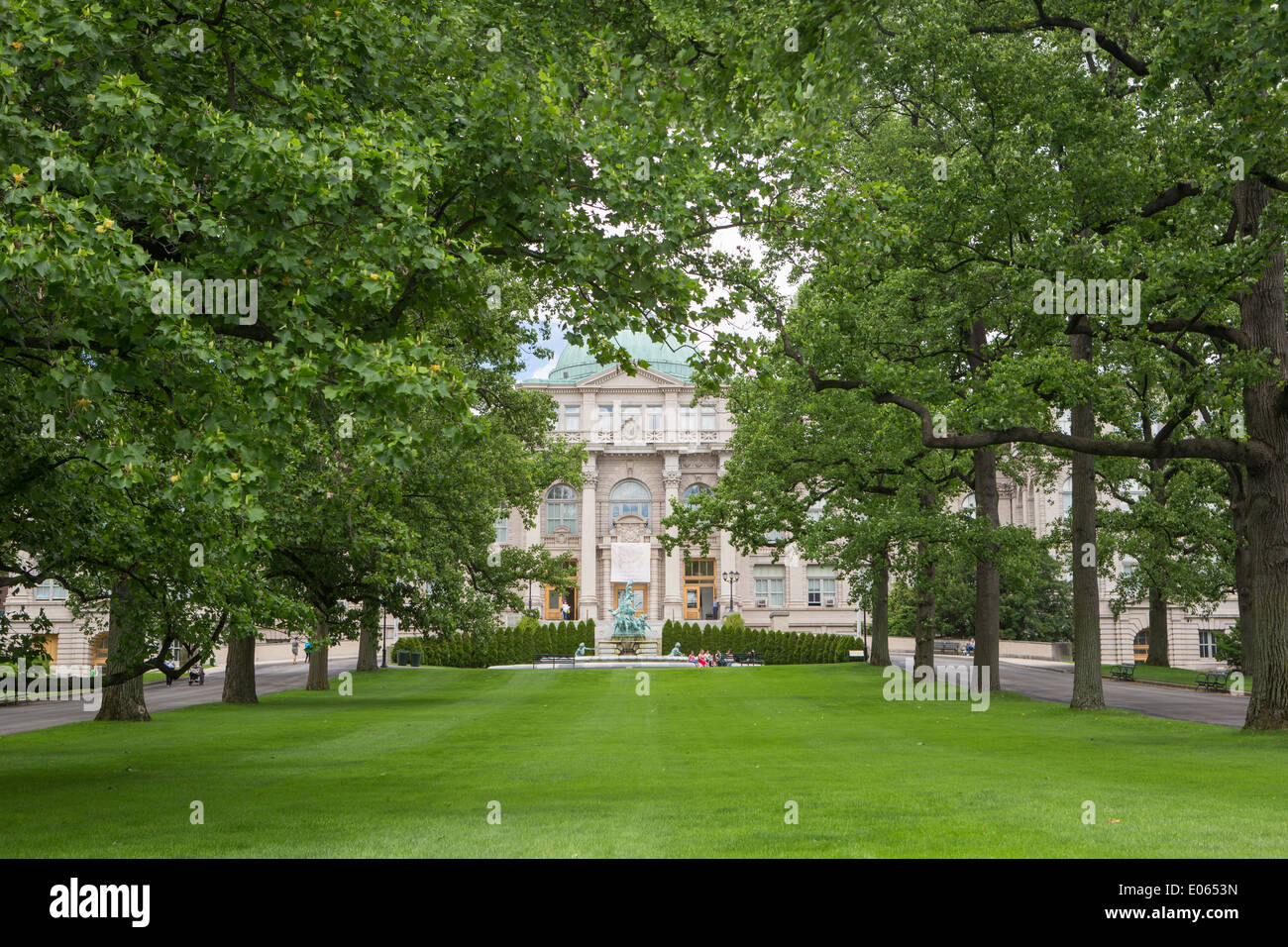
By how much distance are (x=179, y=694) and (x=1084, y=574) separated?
3268cm

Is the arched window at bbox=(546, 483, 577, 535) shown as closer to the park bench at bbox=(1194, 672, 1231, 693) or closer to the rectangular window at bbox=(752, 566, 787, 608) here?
the rectangular window at bbox=(752, 566, 787, 608)

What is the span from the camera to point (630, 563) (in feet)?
255

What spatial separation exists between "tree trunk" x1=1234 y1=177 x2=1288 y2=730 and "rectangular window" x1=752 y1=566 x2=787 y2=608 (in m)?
74.1

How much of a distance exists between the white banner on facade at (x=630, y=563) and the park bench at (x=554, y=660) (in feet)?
44.1

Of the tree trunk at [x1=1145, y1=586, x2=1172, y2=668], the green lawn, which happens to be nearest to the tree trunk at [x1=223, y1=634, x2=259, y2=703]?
the green lawn

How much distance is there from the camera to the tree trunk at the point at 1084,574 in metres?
25.1

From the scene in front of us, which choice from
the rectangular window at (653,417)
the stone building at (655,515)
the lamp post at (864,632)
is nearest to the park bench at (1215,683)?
the lamp post at (864,632)

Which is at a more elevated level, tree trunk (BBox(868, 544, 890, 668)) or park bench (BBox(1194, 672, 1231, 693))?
tree trunk (BBox(868, 544, 890, 668))

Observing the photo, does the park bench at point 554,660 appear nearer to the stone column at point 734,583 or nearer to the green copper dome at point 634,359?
the stone column at point 734,583

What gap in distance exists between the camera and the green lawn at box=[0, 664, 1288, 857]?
933 centimetres

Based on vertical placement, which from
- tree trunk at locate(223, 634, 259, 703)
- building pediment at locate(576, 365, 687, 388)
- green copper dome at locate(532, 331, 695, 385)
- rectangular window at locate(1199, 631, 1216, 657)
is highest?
green copper dome at locate(532, 331, 695, 385)

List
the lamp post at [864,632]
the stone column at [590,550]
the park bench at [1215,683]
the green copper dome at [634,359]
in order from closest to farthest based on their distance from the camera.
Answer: the park bench at [1215,683], the lamp post at [864,632], the stone column at [590,550], the green copper dome at [634,359]

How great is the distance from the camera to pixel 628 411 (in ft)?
314

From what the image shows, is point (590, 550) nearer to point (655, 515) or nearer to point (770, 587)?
point (655, 515)
